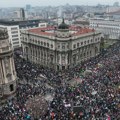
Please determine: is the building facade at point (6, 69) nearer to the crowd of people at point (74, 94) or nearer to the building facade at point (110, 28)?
the crowd of people at point (74, 94)

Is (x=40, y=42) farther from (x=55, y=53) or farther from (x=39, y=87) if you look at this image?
(x=39, y=87)

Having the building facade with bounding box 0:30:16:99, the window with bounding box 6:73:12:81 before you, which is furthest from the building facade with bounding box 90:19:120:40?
the window with bounding box 6:73:12:81

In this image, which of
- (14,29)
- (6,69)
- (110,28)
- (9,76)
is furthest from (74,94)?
(110,28)

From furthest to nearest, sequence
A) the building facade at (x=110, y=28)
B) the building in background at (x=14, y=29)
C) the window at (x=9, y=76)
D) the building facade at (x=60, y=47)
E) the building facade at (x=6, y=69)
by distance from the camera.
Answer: the building facade at (x=110, y=28) < the building in background at (x=14, y=29) < the building facade at (x=60, y=47) < the window at (x=9, y=76) < the building facade at (x=6, y=69)

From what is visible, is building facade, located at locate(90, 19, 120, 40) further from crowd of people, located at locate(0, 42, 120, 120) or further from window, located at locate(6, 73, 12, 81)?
window, located at locate(6, 73, 12, 81)

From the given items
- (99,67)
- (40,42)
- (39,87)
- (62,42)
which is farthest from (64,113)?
(40,42)

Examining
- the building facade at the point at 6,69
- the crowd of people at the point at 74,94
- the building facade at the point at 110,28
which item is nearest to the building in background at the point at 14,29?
the crowd of people at the point at 74,94

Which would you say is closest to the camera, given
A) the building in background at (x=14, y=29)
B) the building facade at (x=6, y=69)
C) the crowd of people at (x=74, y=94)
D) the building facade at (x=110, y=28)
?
the crowd of people at (x=74, y=94)
